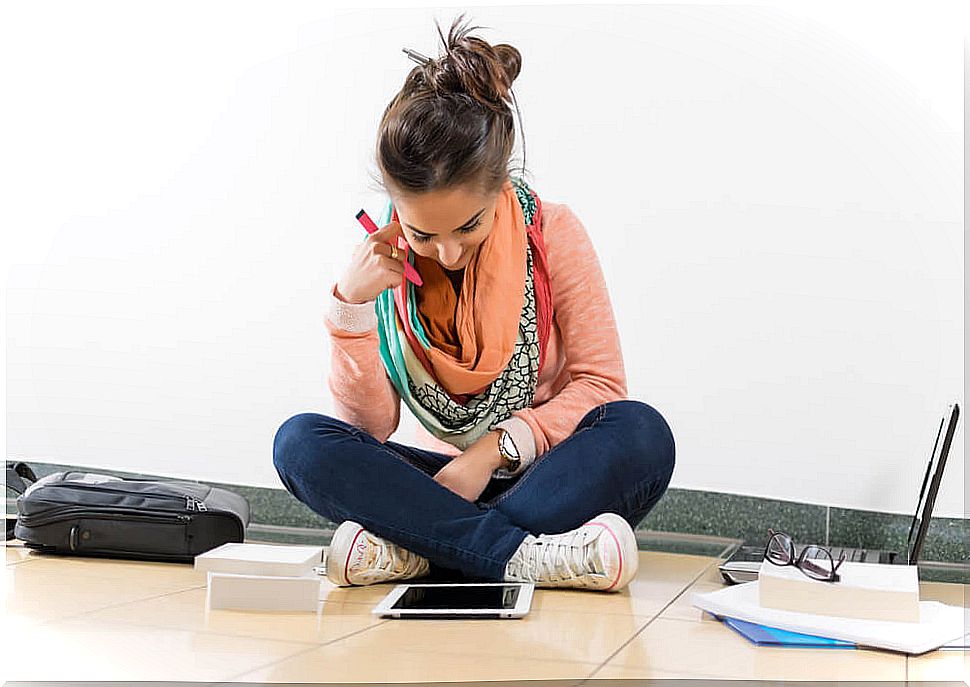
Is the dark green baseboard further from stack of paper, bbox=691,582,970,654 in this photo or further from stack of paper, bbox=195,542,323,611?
stack of paper, bbox=195,542,323,611

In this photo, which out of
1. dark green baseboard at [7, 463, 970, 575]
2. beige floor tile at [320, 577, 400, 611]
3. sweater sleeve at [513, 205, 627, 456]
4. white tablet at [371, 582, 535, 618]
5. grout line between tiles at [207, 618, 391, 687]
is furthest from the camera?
dark green baseboard at [7, 463, 970, 575]

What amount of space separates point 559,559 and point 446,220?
0.42m

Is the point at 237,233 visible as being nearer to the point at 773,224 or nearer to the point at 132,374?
the point at 132,374

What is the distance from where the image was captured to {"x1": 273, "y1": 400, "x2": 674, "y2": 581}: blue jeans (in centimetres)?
133

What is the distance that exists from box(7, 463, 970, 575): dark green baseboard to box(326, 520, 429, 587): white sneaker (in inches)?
21.4

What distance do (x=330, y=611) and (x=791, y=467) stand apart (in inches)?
34.7

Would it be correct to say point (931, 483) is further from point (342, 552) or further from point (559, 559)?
point (342, 552)

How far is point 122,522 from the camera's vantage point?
1.52 m

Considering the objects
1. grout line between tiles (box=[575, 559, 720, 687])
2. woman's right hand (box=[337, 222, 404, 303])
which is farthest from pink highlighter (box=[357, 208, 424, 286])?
grout line between tiles (box=[575, 559, 720, 687])

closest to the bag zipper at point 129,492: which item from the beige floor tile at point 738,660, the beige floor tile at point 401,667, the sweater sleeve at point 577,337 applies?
the sweater sleeve at point 577,337

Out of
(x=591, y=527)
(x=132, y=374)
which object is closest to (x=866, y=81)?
(x=591, y=527)

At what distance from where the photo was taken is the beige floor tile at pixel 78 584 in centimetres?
121

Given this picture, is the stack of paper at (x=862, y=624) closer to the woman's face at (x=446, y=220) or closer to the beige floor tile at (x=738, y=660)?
the beige floor tile at (x=738, y=660)

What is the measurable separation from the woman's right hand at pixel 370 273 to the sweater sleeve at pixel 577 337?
9.2 inches
